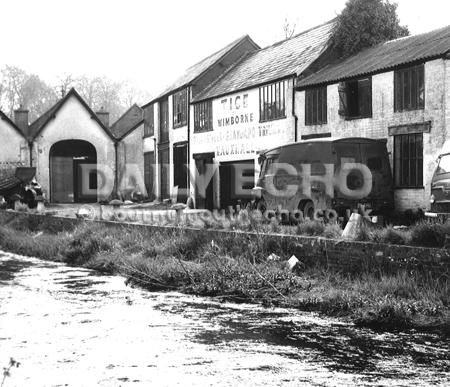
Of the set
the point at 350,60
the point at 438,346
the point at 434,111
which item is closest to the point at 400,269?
the point at 438,346

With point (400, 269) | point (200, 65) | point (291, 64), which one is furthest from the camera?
point (200, 65)

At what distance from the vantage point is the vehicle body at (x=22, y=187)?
30.9 meters

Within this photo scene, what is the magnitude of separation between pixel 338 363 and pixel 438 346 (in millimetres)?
1323

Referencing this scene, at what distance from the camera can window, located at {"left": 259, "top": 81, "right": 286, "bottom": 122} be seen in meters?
23.9

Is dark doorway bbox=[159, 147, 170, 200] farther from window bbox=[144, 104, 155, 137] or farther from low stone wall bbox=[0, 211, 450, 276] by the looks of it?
low stone wall bbox=[0, 211, 450, 276]

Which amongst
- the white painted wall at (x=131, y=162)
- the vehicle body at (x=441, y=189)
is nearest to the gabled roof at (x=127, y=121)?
the white painted wall at (x=131, y=162)

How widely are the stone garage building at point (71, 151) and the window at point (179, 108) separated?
5592mm

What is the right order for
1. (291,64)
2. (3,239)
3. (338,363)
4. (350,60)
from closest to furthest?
(338,363)
(3,239)
(350,60)
(291,64)

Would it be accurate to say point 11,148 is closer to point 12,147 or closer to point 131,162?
point 12,147

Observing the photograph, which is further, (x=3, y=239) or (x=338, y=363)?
(x=3, y=239)

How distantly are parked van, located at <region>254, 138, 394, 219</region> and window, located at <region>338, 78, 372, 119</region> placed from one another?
2868mm

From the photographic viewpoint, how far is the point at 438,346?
6949 millimetres

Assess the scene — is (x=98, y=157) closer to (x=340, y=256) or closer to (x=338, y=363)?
(x=340, y=256)

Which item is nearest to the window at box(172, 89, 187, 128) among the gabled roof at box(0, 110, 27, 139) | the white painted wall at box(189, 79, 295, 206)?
the white painted wall at box(189, 79, 295, 206)
